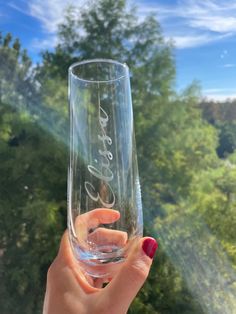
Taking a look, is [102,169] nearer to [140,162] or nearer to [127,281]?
[127,281]

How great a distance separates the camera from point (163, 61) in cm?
133

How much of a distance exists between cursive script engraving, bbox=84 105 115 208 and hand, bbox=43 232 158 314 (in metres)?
0.06

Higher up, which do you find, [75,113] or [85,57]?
[85,57]

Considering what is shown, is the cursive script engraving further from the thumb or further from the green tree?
the green tree

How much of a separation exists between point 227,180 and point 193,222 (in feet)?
0.52

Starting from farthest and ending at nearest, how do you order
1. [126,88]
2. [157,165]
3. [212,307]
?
[157,165]
[212,307]
[126,88]

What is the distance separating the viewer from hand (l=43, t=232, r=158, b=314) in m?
0.40

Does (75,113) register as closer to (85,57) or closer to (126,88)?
(126,88)

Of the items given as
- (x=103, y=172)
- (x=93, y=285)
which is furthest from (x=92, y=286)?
(x=103, y=172)

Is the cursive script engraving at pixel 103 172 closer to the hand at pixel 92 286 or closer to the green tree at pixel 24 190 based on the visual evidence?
the hand at pixel 92 286

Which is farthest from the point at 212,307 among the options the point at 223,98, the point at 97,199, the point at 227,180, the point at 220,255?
the point at 97,199

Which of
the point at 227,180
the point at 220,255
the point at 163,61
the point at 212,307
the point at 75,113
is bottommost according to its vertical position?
the point at 212,307

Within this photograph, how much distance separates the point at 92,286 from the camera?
448mm

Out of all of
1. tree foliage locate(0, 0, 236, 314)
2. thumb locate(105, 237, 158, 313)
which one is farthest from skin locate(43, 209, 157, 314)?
tree foliage locate(0, 0, 236, 314)
